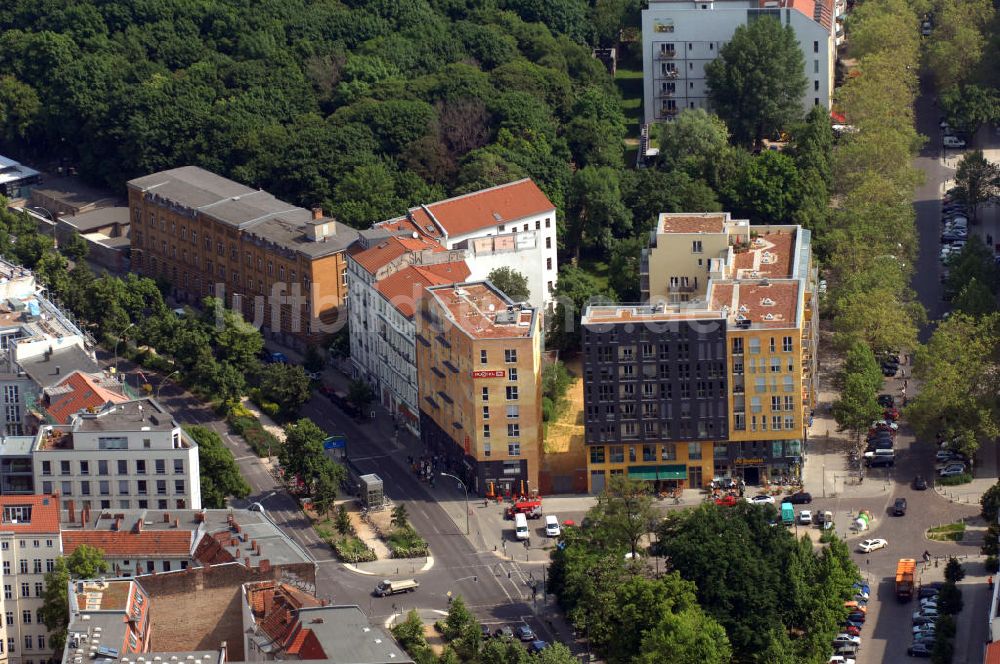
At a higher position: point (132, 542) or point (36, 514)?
point (36, 514)

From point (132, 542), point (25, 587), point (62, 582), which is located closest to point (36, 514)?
point (25, 587)

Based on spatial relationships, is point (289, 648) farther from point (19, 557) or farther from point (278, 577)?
point (19, 557)

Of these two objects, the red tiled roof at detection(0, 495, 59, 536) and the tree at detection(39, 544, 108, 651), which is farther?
the red tiled roof at detection(0, 495, 59, 536)

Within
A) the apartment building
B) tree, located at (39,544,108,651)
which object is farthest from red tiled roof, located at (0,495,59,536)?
tree, located at (39,544,108,651)

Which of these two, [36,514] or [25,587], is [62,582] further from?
[36,514]

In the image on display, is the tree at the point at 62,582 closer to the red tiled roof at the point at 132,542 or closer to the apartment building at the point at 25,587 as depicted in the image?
the apartment building at the point at 25,587

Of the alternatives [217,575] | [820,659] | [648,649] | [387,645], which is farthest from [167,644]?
[820,659]

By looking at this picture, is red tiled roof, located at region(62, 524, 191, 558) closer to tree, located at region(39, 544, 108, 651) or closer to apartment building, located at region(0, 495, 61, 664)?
tree, located at region(39, 544, 108, 651)
